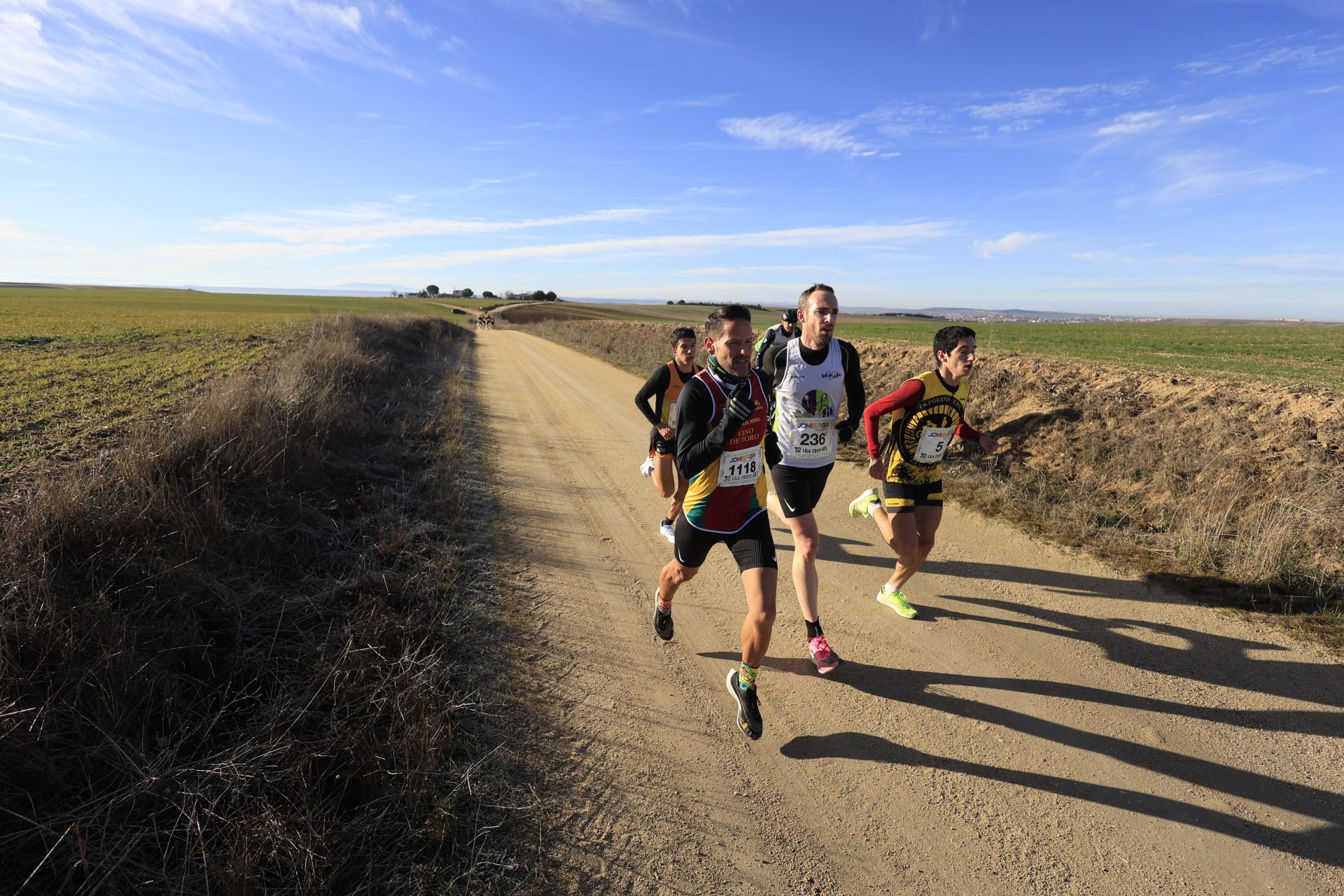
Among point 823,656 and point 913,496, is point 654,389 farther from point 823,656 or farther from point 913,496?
point 823,656

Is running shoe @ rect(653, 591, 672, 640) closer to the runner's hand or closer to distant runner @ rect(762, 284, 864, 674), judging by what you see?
distant runner @ rect(762, 284, 864, 674)

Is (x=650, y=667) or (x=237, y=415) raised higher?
(x=237, y=415)

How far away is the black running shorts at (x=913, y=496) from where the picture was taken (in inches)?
173

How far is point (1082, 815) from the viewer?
2.76 metres

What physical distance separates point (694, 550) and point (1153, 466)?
6.31m

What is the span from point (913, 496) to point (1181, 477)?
427 cm

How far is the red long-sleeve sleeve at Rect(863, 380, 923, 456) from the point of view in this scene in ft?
14.1

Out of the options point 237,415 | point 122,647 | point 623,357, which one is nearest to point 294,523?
point 237,415

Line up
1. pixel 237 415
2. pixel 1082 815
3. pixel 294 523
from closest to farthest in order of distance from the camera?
pixel 1082 815
pixel 294 523
pixel 237 415

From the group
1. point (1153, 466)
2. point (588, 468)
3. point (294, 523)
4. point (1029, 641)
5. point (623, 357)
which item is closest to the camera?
point (1029, 641)

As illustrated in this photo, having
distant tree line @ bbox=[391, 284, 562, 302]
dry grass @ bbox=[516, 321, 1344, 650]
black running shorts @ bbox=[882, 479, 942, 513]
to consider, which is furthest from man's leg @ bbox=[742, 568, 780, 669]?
distant tree line @ bbox=[391, 284, 562, 302]

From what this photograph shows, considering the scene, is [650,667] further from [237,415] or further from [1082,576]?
[237,415]

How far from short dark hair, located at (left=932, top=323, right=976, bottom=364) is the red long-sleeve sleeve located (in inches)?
11.4

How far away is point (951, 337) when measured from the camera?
4391 mm
